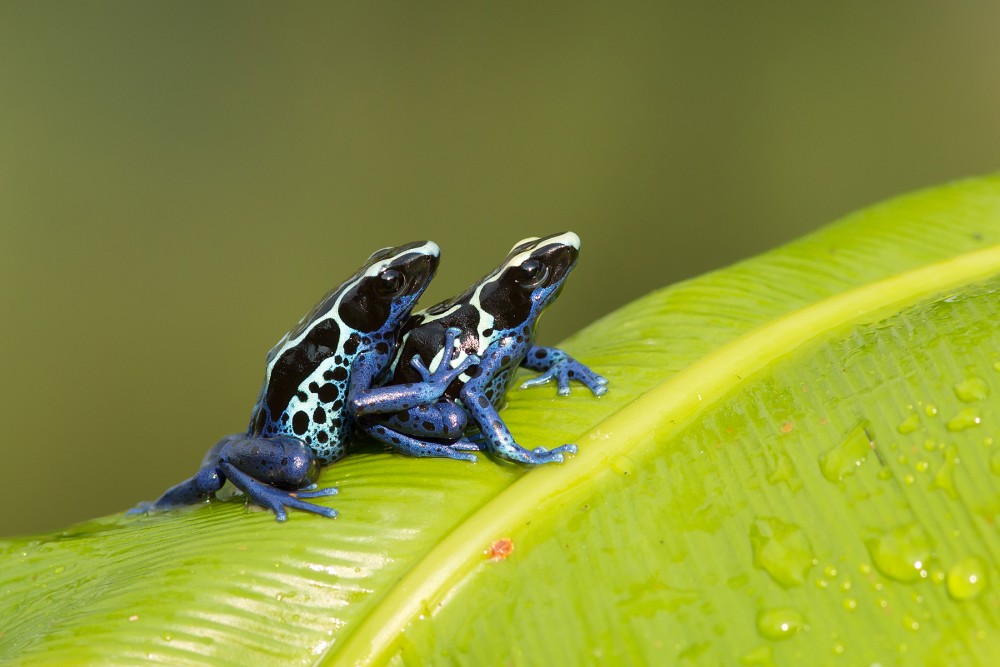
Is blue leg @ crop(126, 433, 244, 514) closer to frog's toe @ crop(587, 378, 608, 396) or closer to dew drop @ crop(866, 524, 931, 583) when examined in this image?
frog's toe @ crop(587, 378, 608, 396)

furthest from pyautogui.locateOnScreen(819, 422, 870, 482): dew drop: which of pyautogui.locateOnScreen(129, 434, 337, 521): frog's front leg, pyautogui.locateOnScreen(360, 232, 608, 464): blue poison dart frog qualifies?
pyautogui.locateOnScreen(129, 434, 337, 521): frog's front leg

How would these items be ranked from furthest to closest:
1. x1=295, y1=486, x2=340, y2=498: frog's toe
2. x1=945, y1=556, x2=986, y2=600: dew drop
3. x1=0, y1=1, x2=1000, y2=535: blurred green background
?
x1=0, y1=1, x2=1000, y2=535: blurred green background, x1=295, y1=486, x2=340, y2=498: frog's toe, x1=945, y1=556, x2=986, y2=600: dew drop

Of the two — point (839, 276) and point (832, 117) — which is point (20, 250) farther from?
point (832, 117)

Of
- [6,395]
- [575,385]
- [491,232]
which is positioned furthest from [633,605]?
[6,395]

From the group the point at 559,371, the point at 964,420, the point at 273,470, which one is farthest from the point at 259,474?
the point at 964,420

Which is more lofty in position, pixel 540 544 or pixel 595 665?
pixel 540 544

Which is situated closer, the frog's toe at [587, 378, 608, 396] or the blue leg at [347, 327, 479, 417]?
the frog's toe at [587, 378, 608, 396]

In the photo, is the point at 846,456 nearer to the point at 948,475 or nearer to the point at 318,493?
the point at 948,475
